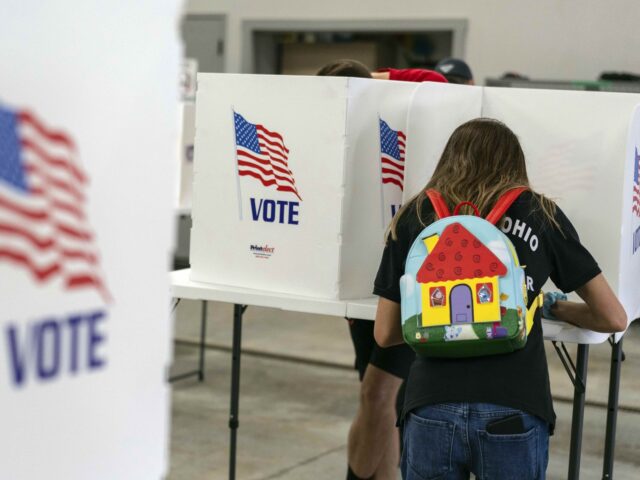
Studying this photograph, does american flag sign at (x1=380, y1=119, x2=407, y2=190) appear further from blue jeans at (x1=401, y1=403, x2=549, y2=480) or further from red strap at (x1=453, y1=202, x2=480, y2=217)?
blue jeans at (x1=401, y1=403, x2=549, y2=480)

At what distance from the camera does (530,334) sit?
226cm

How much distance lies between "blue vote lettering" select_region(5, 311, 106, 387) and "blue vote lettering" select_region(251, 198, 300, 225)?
6.68 ft

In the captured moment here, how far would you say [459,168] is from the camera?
2312 mm

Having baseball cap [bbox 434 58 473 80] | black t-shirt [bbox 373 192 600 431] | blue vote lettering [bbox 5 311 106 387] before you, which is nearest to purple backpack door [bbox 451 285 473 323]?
black t-shirt [bbox 373 192 600 431]

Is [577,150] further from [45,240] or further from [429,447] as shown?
[45,240]

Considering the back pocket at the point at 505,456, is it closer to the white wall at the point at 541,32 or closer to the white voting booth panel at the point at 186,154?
the white voting booth panel at the point at 186,154

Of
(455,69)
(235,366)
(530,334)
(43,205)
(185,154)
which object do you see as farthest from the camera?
(185,154)

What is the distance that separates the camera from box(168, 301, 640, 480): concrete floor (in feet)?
15.0

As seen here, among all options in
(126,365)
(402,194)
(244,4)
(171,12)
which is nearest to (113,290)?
(126,365)

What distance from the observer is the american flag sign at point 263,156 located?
304 centimetres

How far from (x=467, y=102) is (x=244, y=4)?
679 cm

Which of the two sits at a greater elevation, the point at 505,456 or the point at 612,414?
the point at 505,456

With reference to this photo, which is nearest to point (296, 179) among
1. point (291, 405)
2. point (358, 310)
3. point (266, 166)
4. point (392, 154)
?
point (266, 166)

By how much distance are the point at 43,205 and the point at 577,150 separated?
2.21 meters
